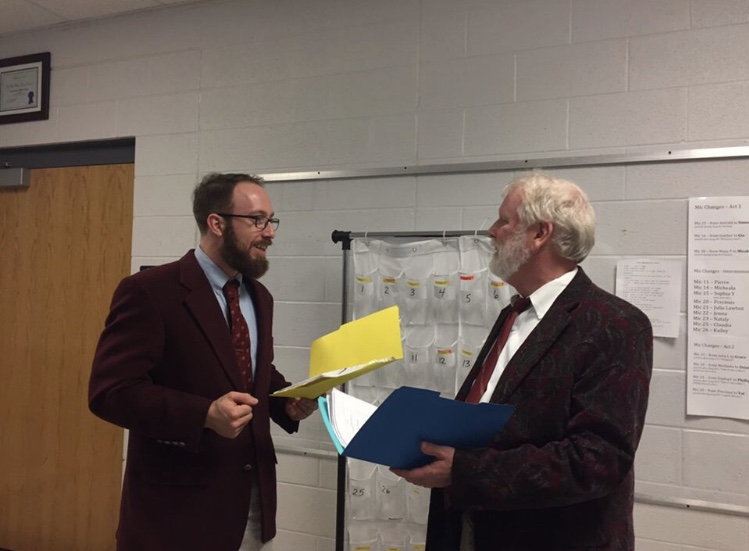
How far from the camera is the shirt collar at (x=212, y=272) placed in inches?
66.1

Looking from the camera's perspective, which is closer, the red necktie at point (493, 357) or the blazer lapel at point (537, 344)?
the blazer lapel at point (537, 344)

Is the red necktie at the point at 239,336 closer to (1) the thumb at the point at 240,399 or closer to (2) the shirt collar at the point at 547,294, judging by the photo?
(1) the thumb at the point at 240,399

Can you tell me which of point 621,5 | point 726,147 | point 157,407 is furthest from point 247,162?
point 726,147

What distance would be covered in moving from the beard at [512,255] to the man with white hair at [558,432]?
4cm

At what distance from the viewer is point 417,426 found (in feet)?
3.67

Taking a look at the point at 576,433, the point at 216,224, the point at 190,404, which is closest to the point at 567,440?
the point at 576,433

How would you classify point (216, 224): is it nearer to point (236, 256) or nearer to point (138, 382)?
point (236, 256)

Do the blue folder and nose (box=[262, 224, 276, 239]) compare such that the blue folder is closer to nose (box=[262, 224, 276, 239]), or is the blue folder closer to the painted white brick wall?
nose (box=[262, 224, 276, 239])

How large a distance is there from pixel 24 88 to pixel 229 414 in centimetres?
254

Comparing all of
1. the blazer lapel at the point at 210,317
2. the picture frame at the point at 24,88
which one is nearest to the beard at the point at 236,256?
the blazer lapel at the point at 210,317

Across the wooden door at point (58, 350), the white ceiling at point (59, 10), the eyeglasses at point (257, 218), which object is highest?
the white ceiling at point (59, 10)

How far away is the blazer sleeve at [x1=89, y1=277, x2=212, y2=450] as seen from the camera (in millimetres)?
1426

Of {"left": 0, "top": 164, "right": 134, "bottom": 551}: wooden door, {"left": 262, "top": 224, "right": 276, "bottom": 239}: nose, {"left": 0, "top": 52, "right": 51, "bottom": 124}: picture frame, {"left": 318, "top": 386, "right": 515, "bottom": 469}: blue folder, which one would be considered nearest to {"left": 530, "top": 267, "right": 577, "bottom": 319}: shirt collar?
{"left": 318, "top": 386, "right": 515, "bottom": 469}: blue folder

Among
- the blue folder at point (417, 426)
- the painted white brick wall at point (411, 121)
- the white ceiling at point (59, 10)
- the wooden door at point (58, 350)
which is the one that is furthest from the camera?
the wooden door at point (58, 350)
